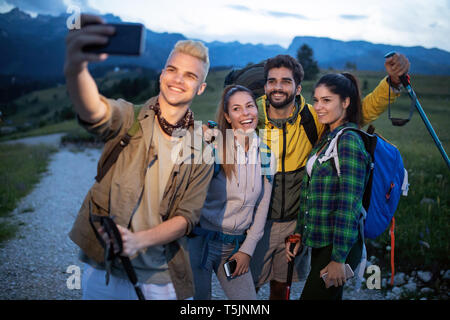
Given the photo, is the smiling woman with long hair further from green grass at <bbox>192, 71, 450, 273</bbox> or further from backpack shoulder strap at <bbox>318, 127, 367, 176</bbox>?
green grass at <bbox>192, 71, 450, 273</bbox>

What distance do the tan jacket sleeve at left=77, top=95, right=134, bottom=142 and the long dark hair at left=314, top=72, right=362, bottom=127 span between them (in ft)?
7.06

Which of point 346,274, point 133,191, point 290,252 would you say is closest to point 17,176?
point 290,252

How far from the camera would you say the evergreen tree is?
5522 centimetres

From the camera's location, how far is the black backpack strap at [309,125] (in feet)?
12.4

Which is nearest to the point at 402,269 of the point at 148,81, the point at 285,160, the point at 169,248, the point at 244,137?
the point at 285,160

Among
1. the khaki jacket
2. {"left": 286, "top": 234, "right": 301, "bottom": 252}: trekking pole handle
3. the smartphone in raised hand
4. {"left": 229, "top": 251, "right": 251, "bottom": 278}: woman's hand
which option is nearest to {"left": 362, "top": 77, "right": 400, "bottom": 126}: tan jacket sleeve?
{"left": 286, "top": 234, "right": 301, "bottom": 252}: trekking pole handle

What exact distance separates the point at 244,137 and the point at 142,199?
1512mm

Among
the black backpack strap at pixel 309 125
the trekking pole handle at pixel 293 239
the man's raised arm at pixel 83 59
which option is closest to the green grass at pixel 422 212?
the black backpack strap at pixel 309 125

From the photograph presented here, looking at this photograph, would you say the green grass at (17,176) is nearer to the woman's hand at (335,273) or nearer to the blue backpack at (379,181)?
the woman's hand at (335,273)

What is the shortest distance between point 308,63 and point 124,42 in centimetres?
6187

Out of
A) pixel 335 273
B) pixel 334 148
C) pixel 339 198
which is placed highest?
pixel 334 148

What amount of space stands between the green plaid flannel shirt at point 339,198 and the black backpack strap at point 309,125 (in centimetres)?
58

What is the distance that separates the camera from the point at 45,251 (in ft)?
23.1

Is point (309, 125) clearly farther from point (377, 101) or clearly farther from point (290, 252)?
point (290, 252)
